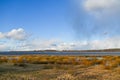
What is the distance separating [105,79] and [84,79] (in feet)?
6.77

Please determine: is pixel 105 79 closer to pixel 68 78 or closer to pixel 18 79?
pixel 68 78

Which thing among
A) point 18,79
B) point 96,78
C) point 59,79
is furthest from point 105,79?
point 18,79

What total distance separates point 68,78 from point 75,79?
852 millimetres

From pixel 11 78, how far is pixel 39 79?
112 inches

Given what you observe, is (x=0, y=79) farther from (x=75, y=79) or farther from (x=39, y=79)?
(x=75, y=79)

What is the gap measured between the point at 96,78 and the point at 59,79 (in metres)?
3.91

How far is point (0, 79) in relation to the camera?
24953 millimetres

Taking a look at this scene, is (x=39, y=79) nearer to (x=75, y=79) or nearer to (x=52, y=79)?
(x=52, y=79)

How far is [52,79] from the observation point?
25.5m

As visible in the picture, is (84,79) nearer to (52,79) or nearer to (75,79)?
(75,79)

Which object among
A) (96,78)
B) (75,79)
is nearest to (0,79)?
(75,79)

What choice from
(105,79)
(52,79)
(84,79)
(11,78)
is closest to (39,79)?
(52,79)

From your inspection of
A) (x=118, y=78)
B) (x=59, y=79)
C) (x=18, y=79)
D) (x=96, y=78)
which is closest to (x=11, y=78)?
(x=18, y=79)

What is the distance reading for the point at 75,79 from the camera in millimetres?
25359
